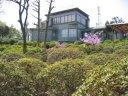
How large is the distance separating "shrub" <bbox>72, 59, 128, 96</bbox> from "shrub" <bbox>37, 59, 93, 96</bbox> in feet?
9.53

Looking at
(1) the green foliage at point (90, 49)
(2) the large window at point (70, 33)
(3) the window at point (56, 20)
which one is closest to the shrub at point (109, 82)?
(1) the green foliage at point (90, 49)

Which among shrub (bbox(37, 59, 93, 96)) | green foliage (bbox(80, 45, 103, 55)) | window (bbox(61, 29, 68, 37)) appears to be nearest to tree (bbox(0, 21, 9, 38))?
window (bbox(61, 29, 68, 37))

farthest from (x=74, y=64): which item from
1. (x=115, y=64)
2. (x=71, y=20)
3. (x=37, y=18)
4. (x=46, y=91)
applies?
(x=71, y=20)

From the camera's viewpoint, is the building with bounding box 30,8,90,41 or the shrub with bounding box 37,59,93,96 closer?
the shrub with bounding box 37,59,93,96

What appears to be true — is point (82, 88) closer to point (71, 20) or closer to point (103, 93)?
point (103, 93)

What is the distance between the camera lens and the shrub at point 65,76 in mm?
7398

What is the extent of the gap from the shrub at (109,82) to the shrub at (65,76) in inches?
114

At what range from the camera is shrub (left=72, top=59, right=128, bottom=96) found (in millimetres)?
3872

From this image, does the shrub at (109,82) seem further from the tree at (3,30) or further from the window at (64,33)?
the tree at (3,30)

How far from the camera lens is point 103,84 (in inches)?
161

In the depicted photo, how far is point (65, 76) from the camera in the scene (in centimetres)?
743

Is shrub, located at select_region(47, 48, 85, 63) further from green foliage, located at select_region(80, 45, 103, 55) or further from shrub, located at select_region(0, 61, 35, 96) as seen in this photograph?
green foliage, located at select_region(80, 45, 103, 55)

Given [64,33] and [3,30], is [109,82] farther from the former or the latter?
[3,30]

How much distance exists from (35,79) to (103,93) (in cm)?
442
